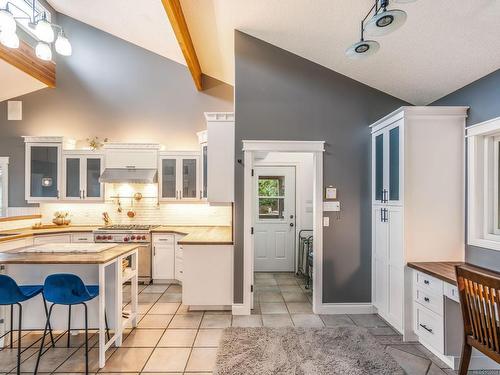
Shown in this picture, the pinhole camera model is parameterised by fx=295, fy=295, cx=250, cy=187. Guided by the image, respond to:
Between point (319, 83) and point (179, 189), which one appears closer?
point (319, 83)

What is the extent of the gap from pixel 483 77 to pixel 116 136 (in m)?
5.34

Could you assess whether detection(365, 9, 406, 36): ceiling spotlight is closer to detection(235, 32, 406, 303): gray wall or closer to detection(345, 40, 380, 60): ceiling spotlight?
detection(345, 40, 380, 60): ceiling spotlight

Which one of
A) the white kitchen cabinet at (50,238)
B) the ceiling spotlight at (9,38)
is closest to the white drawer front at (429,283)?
the ceiling spotlight at (9,38)

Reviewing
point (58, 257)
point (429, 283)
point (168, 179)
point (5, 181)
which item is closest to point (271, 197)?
point (168, 179)

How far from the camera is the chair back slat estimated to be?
72.0 inches

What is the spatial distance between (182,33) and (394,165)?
117 inches

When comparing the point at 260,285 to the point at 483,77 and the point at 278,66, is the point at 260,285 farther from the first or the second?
the point at 483,77

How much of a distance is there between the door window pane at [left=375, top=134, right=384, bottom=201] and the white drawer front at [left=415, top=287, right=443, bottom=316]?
1.10m

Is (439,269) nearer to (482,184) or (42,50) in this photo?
(482,184)

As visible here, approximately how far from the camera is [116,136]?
5395mm

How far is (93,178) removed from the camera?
200 inches

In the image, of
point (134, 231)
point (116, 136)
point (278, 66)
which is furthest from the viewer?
point (116, 136)

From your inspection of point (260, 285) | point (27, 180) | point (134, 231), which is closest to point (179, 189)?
point (134, 231)

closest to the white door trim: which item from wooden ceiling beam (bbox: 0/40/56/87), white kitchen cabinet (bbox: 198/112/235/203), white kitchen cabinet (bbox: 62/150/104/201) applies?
white kitchen cabinet (bbox: 198/112/235/203)
